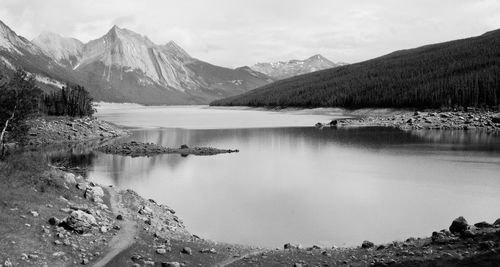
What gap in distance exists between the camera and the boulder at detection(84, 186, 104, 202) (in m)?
24.1

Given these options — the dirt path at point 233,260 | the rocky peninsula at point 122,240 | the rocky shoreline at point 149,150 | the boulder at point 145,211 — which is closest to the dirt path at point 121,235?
the rocky peninsula at point 122,240

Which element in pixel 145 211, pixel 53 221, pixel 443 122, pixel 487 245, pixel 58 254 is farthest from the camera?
pixel 443 122

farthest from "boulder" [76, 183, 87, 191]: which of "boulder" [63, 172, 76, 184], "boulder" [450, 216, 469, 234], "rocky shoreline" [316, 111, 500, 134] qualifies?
"rocky shoreline" [316, 111, 500, 134]

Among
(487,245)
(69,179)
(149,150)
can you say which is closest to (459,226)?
(487,245)

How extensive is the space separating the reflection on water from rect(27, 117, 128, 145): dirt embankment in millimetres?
14915

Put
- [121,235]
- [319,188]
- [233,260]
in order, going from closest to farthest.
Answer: [233,260] → [121,235] → [319,188]

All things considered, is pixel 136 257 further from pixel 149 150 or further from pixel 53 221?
pixel 149 150

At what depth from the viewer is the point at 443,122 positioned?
112 meters

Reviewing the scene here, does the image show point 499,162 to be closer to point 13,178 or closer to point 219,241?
point 219,241

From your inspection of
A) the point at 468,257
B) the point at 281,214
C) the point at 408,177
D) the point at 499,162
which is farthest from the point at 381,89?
the point at 468,257

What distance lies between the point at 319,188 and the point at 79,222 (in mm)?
22858

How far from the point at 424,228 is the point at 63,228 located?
1872 cm

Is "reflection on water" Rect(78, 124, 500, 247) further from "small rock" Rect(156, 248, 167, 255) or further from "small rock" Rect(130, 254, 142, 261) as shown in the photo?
"small rock" Rect(130, 254, 142, 261)

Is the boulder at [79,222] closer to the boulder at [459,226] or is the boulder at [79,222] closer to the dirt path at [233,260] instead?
the dirt path at [233,260]
